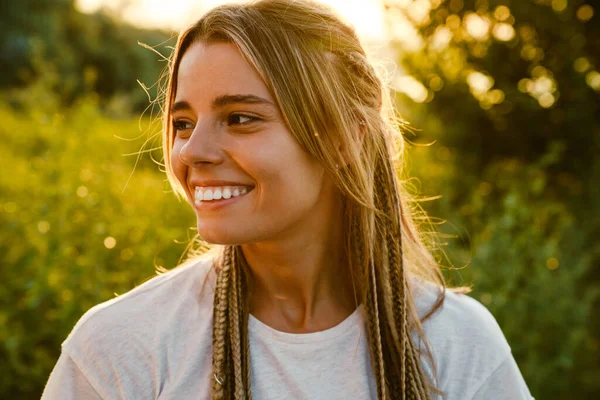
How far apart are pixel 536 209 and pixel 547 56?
3.67 feet

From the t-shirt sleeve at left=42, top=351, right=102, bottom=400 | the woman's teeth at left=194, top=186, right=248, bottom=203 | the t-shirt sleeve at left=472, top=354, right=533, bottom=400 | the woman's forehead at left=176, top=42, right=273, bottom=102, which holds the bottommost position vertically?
the t-shirt sleeve at left=472, top=354, right=533, bottom=400

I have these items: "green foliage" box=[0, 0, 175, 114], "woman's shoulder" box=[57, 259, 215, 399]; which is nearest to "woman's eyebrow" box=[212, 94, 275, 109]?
"woman's shoulder" box=[57, 259, 215, 399]

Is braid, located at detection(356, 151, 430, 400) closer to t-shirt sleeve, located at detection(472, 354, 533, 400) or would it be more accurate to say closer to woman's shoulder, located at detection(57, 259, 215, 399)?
t-shirt sleeve, located at detection(472, 354, 533, 400)

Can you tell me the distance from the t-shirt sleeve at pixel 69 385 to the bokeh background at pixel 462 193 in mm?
1194

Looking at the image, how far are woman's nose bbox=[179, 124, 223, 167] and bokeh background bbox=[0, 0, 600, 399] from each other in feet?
2.64

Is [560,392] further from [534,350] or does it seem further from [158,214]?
[158,214]

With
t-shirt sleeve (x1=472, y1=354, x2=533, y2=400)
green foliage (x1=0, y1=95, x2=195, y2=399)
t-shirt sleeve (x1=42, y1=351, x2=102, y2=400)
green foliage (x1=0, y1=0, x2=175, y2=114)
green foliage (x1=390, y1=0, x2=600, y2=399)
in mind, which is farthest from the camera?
green foliage (x1=0, y1=0, x2=175, y2=114)

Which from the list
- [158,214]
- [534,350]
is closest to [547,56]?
[534,350]

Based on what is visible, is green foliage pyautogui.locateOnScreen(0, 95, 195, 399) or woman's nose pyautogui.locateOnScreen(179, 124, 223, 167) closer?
woman's nose pyautogui.locateOnScreen(179, 124, 223, 167)

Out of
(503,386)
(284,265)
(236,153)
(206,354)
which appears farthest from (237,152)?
(503,386)

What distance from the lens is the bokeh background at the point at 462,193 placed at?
10.3 ft

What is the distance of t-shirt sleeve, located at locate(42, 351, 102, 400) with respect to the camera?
1761 mm

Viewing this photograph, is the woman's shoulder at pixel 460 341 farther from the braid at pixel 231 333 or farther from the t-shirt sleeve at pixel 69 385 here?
the t-shirt sleeve at pixel 69 385

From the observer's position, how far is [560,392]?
12.0ft
